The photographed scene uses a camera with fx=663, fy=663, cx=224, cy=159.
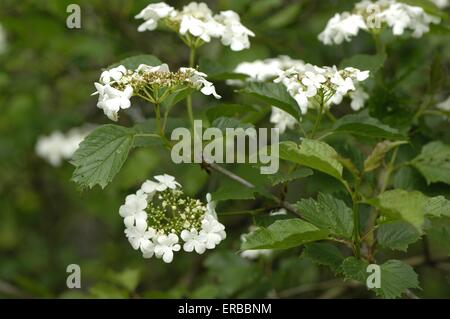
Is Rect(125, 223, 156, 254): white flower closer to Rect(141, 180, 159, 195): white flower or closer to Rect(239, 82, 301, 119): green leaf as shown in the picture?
Rect(141, 180, 159, 195): white flower

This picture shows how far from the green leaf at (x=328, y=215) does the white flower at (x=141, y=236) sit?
0.33 meters

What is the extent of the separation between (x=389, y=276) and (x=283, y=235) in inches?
10.2

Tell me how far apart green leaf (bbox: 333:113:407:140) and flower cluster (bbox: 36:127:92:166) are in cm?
239

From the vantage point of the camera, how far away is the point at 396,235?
1531mm

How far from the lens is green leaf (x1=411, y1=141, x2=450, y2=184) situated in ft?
5.49

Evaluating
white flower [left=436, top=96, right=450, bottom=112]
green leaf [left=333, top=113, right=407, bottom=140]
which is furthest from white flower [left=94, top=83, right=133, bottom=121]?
white flower [left=436, top=96, right=450, bottom=112]

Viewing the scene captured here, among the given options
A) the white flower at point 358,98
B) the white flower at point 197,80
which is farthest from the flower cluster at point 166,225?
the white flower at point 358,98

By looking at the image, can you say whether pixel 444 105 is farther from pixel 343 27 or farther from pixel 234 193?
pixel 234 193

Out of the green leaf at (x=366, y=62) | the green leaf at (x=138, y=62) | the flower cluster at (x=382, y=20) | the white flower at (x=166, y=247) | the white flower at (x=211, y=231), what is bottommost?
the white flower at (x=166, y=247)

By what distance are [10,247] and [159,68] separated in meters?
3.80

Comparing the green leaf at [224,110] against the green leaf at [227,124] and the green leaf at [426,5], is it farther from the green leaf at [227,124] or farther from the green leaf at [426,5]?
→ the green leaf at [426,5]

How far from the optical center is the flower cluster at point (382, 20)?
1812 millimetres

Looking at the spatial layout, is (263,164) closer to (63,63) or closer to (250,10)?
(250,10)
